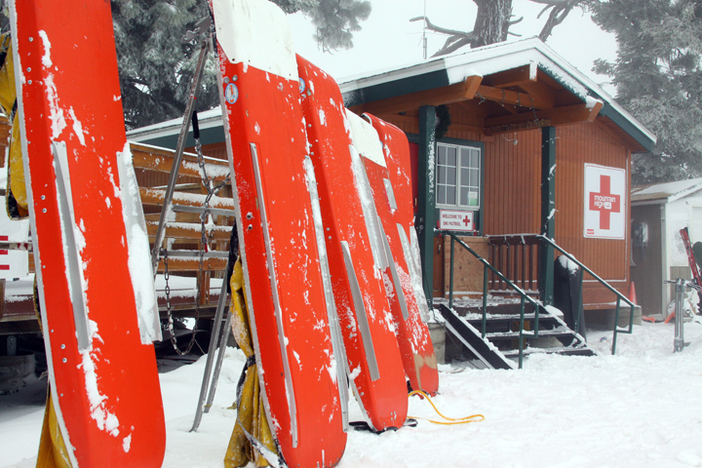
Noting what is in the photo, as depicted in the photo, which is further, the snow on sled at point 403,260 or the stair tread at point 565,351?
the stair tread at point 565,351

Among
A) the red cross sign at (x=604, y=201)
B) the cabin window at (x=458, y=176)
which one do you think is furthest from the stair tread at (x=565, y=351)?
the red cross sign at (x=604, y=201)

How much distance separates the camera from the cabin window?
8.29 metres

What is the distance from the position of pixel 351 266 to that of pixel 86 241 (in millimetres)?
1674

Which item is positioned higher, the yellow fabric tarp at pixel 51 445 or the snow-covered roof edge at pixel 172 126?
the snow-covered roof edge at pixel 172 126

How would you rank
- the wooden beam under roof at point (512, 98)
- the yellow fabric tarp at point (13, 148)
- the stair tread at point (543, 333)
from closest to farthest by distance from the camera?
1. the yellow fabric tarp at point (13, 148)
2. the stair tread at point (543, 333)
3. the wooden beam under roof at point (512, 98)

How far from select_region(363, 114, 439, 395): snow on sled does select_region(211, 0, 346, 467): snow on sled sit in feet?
5.04

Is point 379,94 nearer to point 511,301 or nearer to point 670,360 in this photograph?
point 511,301

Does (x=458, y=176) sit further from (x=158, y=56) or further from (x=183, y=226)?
(x=158, y=56)

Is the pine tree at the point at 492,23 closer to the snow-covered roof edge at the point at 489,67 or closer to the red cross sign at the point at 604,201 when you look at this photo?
the red cross sign at the point at 604,201

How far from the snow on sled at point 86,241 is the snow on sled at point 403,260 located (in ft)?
7.83

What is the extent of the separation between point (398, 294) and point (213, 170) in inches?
94.6

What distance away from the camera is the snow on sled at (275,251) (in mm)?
2717

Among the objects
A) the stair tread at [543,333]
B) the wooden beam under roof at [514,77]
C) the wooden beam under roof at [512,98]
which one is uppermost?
the wooden beam under roof at [514,77]

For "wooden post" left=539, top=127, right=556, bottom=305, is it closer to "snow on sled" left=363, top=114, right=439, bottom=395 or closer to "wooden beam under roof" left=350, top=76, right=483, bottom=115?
"wooden beam under roof" left=350, top=76, right=483, bottom=115
